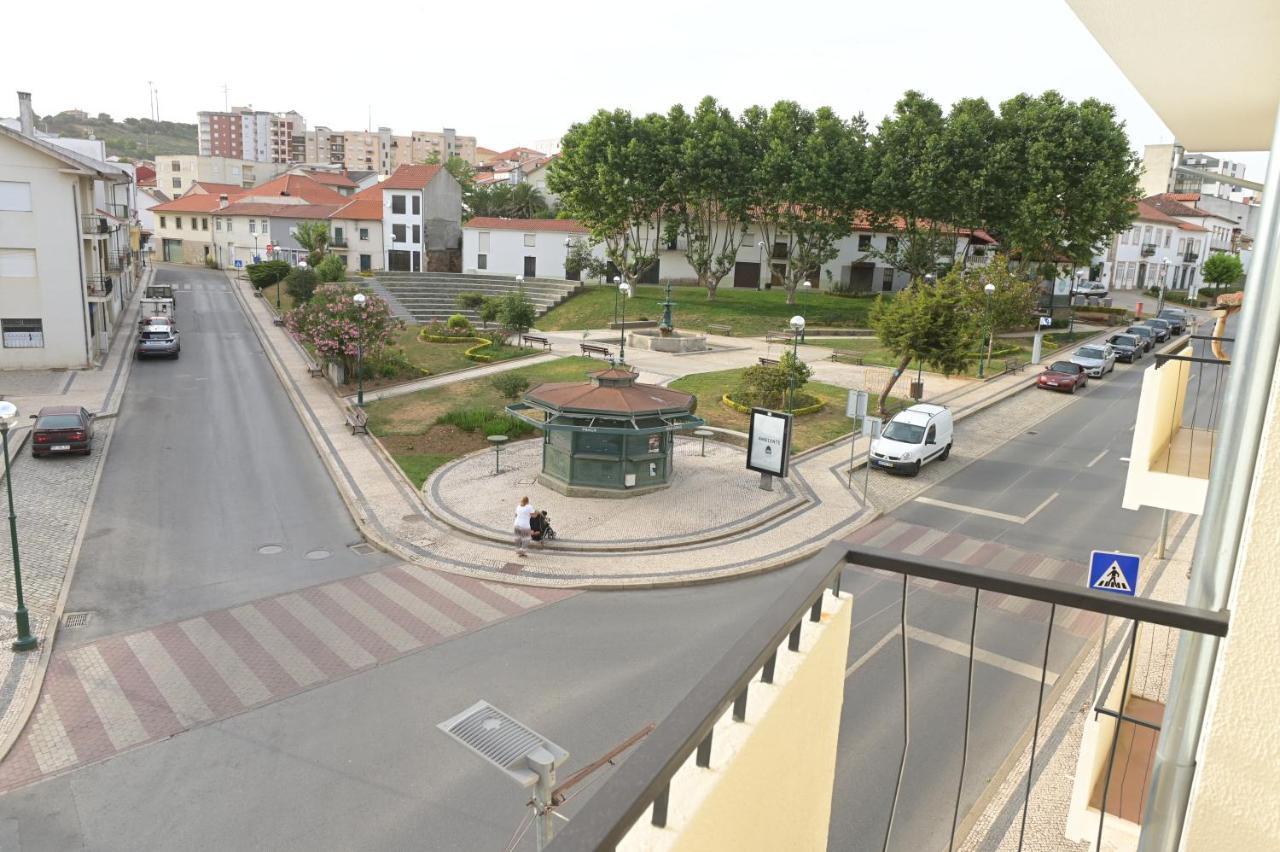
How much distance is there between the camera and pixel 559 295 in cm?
5912

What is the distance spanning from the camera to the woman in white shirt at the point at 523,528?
61.3 ft

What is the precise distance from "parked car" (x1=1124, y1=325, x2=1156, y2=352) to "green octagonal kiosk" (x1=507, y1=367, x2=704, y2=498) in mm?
37111

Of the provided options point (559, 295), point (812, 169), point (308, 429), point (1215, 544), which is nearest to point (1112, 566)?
point (1215, 544)

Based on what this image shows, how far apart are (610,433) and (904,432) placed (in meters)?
9.35

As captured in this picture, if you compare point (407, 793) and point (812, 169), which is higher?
point (812, 169)

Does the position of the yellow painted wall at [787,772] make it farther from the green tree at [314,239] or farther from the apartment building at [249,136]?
the apartment building at [249,136]

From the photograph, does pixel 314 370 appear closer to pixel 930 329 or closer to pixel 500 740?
pixel 930 329

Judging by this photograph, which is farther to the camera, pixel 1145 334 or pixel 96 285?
pixel 1145 334

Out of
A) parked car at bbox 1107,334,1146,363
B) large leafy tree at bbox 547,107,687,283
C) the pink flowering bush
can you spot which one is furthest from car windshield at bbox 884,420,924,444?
large leafy tree at bbox 547,107,687,283

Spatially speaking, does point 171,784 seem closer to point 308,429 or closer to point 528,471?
point 528,471

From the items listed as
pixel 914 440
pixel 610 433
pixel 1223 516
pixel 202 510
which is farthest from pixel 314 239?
pixel 1223 516

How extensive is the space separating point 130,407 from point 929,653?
2753cm

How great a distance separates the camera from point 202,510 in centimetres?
2094

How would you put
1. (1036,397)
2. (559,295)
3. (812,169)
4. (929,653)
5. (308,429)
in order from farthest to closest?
1. (559,295)
2. (812,169)
3. (1036,397)
4. (308,429)
5. (929,653)
